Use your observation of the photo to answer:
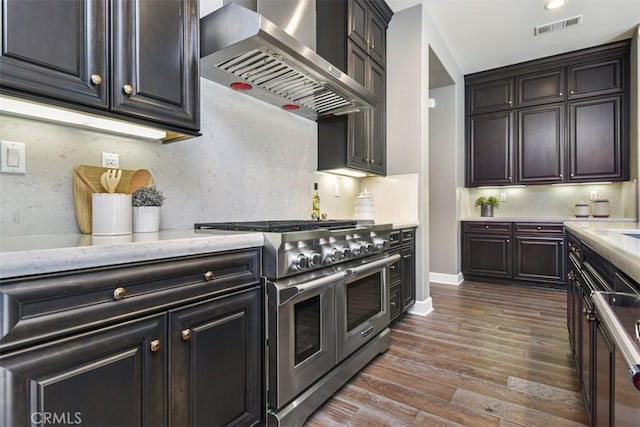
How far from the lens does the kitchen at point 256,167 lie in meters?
1.30

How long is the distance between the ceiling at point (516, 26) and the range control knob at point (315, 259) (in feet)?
9.25

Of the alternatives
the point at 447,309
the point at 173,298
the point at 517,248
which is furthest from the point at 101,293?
the point at 517,248

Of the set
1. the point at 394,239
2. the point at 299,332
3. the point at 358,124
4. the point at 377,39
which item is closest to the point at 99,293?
the point at 299,332

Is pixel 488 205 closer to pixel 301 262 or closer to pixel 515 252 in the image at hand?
pixel 515 252

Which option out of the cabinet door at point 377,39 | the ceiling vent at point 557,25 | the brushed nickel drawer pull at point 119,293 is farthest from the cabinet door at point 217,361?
the ceiling vent at point 557,25

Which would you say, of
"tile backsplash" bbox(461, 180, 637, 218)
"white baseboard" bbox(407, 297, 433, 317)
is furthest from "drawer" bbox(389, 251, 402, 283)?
"tile backsplash" bbox(461, 180, 637, 218)

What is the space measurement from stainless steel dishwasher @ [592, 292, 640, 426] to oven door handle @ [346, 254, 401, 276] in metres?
1.11

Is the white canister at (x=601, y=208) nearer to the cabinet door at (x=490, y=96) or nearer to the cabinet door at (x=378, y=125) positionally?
the cabinet door at (x=490, y=96)

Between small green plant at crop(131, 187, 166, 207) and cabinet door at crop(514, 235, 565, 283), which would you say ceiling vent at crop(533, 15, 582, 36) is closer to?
cabinet door at crop(514, 235, 565, 283)

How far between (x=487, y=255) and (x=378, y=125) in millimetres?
2585

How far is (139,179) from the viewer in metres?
1.58

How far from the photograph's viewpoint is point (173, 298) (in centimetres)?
108

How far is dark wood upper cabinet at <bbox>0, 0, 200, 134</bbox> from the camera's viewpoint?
977mm

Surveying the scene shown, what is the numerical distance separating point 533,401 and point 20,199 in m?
2.55
